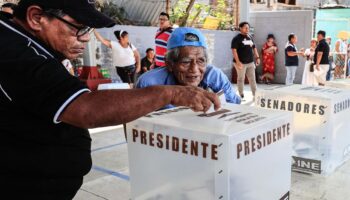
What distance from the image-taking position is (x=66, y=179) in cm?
114

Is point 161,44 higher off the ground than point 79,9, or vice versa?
point 79,9

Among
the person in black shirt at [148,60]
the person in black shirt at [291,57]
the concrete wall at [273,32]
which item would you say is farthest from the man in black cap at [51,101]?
the concrete wall at [273,32]

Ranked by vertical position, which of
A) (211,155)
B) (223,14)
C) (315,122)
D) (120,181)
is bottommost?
(120,181)

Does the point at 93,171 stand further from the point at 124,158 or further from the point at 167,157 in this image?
the point at 167,157

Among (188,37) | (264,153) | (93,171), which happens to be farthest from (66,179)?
(93,171)

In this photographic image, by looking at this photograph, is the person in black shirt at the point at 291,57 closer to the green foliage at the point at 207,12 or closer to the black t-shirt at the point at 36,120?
the green foliage at the point at 207,12

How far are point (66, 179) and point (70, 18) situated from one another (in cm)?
51

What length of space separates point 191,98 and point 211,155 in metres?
0.21

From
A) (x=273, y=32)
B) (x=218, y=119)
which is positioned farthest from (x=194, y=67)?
(x=273, y=32)

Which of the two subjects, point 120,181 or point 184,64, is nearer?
point 184,64

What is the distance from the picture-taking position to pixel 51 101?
2.77 ft

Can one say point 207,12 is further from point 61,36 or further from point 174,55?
point 61,36

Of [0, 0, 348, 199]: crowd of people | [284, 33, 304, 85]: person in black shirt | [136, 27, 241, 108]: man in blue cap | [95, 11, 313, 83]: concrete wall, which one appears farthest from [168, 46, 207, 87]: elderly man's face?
[95, 11, 313, 83]: concrete wall

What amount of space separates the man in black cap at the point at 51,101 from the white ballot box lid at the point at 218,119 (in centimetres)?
11
